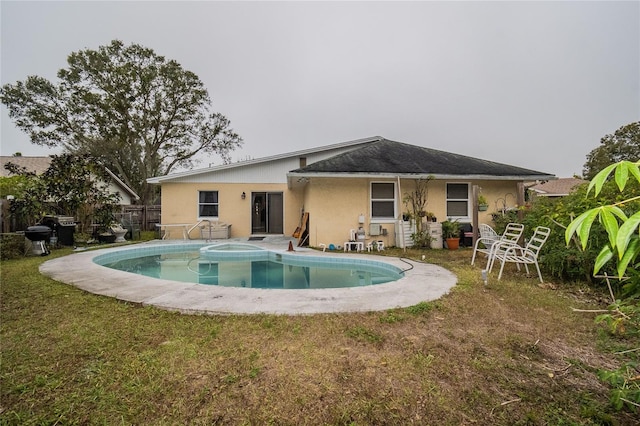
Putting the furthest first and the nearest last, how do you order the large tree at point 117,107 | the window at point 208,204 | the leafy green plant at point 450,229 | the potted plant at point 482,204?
the large tree at point 117,107 → the window at point 208,204 → the potted plant at point 482,204 → the leafy green plant at point 450,229

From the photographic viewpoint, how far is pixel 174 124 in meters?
22.7

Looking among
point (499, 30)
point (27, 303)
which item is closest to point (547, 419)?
point (27, 303)

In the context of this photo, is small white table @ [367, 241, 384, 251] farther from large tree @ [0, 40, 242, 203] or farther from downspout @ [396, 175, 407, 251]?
large tree @ [0, 40, 242, 203]

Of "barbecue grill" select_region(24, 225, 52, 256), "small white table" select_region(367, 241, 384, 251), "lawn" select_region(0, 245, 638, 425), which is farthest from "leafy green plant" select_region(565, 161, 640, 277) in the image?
"barbecue grill" select_region(24, 225, 52, 256)

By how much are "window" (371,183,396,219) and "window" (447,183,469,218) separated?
7.72 ft

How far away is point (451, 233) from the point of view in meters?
10.0

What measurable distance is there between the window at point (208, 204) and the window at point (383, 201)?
793 cm

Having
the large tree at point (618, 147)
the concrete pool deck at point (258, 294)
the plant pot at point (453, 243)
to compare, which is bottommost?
the concrete pool deck at point (258, 294)

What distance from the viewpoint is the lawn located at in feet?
6.61

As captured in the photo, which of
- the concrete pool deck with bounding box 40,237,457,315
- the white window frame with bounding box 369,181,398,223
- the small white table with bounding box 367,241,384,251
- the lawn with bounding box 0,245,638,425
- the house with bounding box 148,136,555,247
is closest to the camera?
the lawn with bounding box 0,245,638,425

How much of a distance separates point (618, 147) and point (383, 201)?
30.2m

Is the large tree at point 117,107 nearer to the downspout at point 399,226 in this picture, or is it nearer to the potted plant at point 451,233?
the downspout at point 399,226

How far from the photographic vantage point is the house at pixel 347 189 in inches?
403

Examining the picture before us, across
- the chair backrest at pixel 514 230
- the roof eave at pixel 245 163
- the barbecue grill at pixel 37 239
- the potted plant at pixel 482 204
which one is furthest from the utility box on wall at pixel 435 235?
the barbecue grill at pixel 37 239
